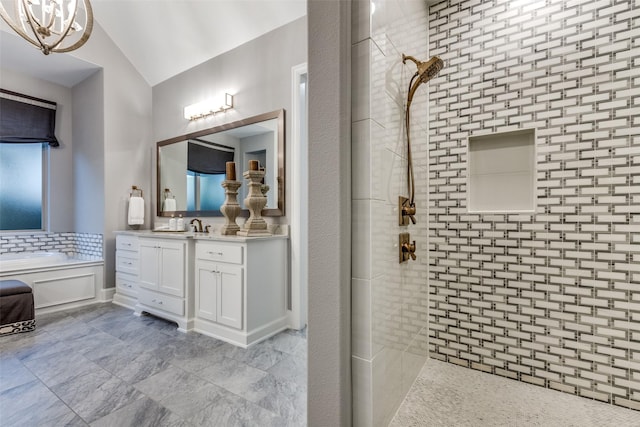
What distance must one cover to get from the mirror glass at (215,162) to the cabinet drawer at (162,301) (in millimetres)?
958

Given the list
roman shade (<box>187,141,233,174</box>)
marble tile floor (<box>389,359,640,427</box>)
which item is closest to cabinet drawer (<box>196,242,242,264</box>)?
roman shade (<box>187,141,233,174</box>)

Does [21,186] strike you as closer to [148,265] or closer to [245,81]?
[148,265]

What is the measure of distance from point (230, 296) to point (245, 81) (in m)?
2.16

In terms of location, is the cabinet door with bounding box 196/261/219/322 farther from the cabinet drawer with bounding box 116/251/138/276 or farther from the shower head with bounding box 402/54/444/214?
the shower head with bounding box 402/54/444/214

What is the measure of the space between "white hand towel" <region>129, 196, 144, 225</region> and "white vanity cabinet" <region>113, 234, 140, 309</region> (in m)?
0.30

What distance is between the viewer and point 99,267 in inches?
139

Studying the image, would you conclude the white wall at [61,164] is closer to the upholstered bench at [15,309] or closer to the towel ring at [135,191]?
the towel ring at [135,191]

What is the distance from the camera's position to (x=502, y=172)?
5.22 feet

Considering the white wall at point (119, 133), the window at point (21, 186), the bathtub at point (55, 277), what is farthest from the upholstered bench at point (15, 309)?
the window at point (21, 186)

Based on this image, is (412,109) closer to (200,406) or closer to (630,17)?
(630,17)

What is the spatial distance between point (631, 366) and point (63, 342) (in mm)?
3691

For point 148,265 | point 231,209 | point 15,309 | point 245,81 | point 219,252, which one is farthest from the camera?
point 245,81

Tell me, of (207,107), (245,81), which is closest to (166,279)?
(207,107)

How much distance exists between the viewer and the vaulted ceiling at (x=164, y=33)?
2740 millimetres
